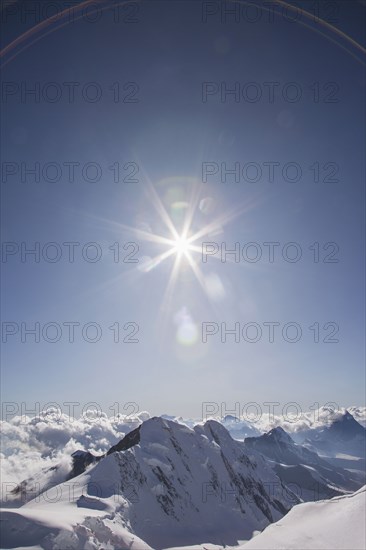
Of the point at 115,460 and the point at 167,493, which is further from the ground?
the point at 115,460

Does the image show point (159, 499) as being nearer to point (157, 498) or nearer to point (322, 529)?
point (157, 498)

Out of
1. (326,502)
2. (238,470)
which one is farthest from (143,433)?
(326,502)

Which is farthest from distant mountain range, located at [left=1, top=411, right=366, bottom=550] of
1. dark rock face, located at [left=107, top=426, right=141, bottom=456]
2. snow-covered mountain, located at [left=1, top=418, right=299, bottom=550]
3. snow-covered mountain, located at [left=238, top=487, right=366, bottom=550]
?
snow-covered mountain, located at [left=238, top=487, right=366, bottom=550]

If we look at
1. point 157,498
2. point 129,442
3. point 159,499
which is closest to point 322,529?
point 157,498

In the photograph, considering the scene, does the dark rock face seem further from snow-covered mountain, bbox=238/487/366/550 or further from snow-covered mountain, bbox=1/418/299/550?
snow-covered mountain, bbox=238/487/366/550

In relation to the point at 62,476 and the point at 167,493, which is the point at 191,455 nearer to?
the point at 167,493

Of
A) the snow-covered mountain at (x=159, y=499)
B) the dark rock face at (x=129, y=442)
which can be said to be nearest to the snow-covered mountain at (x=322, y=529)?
the snow-covered mountain at (x=159, y=499)

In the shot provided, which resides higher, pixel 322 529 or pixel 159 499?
pixel 322 529
